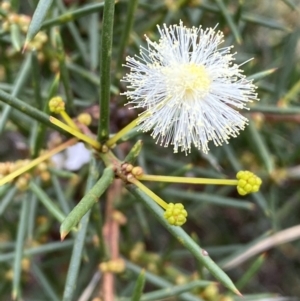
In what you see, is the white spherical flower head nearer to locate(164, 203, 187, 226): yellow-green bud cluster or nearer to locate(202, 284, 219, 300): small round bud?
locate(164, 203, 187, 226): yellow-green bud cluster

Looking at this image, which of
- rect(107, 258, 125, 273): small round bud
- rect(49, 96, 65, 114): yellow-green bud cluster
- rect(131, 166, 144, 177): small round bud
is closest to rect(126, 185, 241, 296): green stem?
rect(131, 166, 144, 177): small round bud

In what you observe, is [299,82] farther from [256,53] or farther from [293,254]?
[293,254]

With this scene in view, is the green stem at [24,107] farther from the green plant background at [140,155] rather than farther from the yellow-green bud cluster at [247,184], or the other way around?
the yellow-green bud cluster at [247,184]

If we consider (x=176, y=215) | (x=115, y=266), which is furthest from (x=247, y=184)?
(x=115, y=266)

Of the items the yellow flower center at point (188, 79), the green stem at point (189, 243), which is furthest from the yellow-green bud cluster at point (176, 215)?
the yellow flower center at point (188, 79)

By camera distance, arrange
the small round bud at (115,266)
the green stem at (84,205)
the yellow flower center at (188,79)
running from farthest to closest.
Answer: the small round bud at (115,266), the yellow flower center at (188,79), the green stem at (84,205)

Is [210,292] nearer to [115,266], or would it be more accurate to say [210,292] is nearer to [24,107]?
[115,266]
